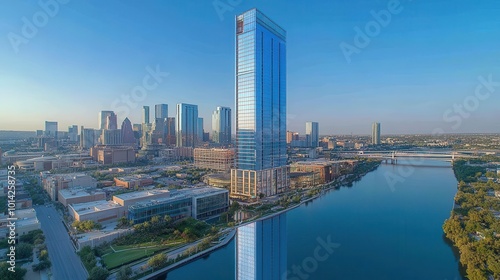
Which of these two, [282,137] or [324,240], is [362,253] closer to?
[324,240]

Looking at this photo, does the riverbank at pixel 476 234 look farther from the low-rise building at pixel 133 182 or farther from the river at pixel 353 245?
the low-rise building at pixel 133 182

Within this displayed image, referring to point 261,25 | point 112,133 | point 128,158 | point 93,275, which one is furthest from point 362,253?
point 112,133

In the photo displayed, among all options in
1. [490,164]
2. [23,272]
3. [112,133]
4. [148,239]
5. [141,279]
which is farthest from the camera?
[112,133]

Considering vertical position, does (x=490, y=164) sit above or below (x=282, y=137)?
below

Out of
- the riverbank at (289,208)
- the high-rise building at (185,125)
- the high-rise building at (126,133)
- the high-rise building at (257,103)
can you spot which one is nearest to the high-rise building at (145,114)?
the high-rise building at (126,133)

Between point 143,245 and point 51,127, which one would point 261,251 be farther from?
point 51,127
